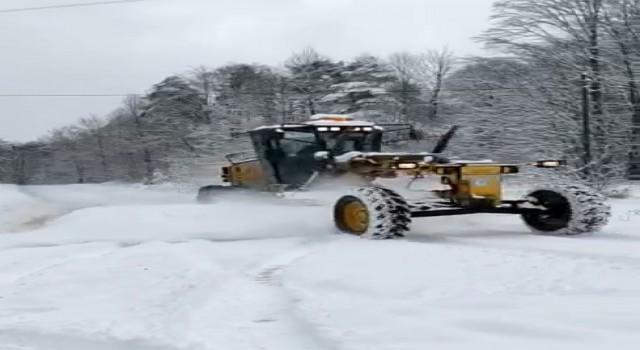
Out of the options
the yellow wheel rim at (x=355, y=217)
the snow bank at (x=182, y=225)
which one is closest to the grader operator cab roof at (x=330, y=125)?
the snow bank at (x=182, y=225)

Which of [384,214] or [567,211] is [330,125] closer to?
[384,214]

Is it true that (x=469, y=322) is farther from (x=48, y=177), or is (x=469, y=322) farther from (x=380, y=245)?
(x=48, y=177)

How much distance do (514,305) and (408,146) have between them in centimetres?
1075

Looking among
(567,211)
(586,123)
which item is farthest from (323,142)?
(586,123)

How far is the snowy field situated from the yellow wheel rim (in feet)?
1.23

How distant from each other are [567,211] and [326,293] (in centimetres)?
578

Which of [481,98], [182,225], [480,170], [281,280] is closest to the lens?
[281,280]

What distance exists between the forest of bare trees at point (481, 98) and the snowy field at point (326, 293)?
774cm

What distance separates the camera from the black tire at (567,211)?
10.1 metres

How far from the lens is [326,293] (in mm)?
5797

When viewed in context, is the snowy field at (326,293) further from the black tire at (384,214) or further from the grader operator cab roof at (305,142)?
the grader operator cab roof at (305,142)

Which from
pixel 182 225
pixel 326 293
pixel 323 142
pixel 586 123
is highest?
pixel 586 123

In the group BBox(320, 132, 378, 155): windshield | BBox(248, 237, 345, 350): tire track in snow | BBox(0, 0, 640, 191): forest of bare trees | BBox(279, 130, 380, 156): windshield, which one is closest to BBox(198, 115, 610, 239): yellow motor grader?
BBox(248, 237, 345, 350): tire track in snow

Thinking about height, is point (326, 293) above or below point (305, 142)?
below
